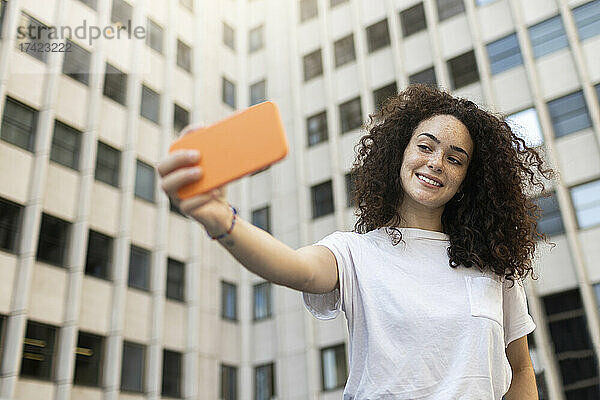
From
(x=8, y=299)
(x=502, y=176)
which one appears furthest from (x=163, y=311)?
(x=502, y=176)

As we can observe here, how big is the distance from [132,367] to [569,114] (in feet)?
50.2

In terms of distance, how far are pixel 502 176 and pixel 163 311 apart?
2007 cm

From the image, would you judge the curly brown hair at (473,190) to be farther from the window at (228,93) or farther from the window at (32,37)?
the window at (228,93)

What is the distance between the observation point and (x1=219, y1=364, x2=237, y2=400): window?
23.6 m

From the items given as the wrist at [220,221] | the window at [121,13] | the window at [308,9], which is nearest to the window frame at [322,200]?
the window at [308,9]

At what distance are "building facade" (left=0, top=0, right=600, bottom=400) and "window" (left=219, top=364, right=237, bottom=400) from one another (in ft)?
0.25

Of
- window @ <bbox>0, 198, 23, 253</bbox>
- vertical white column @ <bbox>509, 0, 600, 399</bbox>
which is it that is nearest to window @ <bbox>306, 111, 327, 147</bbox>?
vertical white column @ <bbox>509, 0, 600, 399</bbox>

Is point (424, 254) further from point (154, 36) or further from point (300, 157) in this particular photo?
point (154, 36)

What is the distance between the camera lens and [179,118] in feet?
82.9

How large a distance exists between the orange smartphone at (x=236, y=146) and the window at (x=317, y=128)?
2383 cm

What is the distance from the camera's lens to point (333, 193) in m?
24.4

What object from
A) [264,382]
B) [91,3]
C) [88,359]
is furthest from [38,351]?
[91,3]

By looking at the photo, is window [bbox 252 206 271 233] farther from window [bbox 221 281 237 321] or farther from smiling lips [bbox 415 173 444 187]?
smiling lips [bbox 415 173 444 187]

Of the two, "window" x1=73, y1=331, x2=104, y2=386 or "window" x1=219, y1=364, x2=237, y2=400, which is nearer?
"window" x1=73, y1=331, x2=104, y2=386
